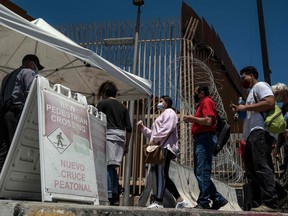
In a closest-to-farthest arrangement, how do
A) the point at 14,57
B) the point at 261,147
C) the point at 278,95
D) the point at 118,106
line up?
the point at 261,147 < the point at 278,95 < the point at 118,106 < the point at 14,57

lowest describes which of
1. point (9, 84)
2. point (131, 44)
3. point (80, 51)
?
point (9, 84)

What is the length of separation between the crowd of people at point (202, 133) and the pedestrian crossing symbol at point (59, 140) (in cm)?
90

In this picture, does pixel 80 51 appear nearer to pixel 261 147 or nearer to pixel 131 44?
pixel 261 147

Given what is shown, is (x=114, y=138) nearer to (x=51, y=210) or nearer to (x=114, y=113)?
(x=114, y=113)

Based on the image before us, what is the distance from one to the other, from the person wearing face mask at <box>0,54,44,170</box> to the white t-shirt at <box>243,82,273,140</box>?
2.23 meters

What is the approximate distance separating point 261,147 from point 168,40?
5204mm

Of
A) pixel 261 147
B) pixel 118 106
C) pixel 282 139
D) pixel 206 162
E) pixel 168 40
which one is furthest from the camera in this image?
pixel 168 40

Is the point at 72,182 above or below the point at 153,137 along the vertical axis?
below

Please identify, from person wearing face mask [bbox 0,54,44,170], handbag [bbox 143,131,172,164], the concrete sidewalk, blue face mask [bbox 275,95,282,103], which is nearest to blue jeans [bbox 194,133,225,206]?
handbag [bbox 143,131,172,164]

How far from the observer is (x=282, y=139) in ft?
19.0

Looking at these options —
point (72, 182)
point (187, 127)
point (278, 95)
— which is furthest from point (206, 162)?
point (187, 127)

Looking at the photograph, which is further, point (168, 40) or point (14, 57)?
point (168, 40)

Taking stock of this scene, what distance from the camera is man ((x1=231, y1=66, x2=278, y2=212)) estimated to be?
347 centimetres

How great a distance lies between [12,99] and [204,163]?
7.16 ft
